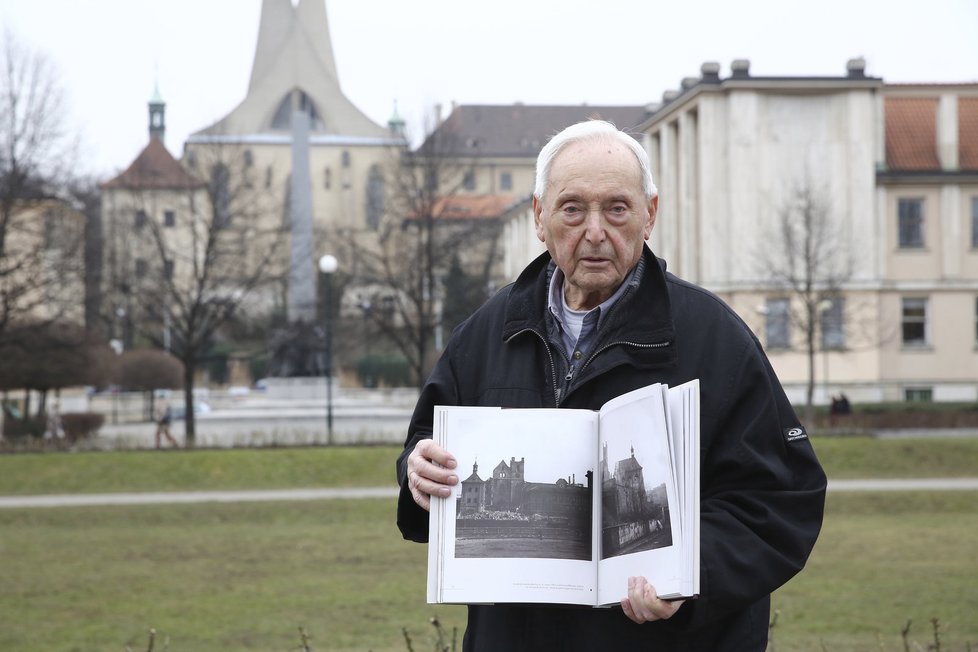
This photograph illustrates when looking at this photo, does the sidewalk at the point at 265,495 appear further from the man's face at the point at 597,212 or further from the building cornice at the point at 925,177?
the building cornice at the point at 925,177

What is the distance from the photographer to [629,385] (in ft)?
10.0

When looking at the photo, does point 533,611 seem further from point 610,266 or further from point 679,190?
point 679,190

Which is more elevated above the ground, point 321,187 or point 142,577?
point 321,187

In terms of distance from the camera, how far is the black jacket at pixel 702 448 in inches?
112

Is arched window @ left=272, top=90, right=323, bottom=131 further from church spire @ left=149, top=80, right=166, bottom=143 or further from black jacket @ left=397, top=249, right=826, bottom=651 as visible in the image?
black jacket @ left=397, top=249, right=826, bottom=651

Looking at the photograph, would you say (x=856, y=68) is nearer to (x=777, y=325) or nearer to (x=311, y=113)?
(x=777, y=325)

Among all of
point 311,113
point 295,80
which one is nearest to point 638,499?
point 295,80

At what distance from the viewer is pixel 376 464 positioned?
82.1 ft

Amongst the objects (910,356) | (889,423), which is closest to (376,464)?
(889,423)

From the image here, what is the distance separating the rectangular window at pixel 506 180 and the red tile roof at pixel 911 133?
2633 inches

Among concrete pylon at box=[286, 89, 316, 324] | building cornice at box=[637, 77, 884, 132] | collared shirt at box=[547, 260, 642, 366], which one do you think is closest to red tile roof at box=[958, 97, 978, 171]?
building cornice at box=[637, 77, 884, 132]

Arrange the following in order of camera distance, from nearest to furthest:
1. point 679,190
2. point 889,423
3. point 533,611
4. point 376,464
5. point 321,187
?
1. point 533,611
2. point 376,464
3. point 889,423
4. point 679,190
5. point 321,187

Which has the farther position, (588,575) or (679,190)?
(679,190)

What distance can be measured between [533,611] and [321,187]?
121 m
